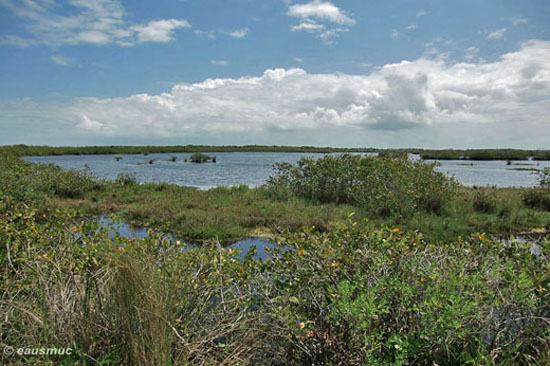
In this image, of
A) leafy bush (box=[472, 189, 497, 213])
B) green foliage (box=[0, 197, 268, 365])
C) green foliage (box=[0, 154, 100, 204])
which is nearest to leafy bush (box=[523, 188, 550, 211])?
leafy bush (box=[472, 189, 497, 213])

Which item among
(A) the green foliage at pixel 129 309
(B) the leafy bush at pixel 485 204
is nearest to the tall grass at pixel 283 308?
(A) the green foliage at pixel 129 309

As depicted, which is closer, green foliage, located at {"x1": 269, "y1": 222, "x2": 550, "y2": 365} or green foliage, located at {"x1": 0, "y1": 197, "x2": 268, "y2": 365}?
green foliage, located at {"x1": 0, "y1": 197, "x2": 268, "y2": 365}

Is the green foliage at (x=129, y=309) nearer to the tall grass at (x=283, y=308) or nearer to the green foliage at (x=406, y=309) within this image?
the tall grass at (x=283, y=308)

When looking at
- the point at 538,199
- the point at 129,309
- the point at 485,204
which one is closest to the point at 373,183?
the point at 485,204

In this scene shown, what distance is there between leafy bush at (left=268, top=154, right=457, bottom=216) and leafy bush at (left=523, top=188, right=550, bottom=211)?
347 cm

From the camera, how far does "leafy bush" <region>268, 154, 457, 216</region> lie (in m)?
13.3

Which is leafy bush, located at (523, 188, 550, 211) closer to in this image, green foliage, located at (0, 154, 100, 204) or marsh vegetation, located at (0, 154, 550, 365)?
marsh vegetation, located at (0, 154, 550, 365)

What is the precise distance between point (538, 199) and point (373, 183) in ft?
23.2

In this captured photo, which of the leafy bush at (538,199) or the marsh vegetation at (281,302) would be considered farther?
the leafy bush at (538,199)

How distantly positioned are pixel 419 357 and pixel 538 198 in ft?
49.8

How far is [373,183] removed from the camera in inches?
570

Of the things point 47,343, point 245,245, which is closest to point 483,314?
point 47,343

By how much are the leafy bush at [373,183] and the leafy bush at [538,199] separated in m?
3.47

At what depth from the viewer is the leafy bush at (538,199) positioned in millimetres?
14727
